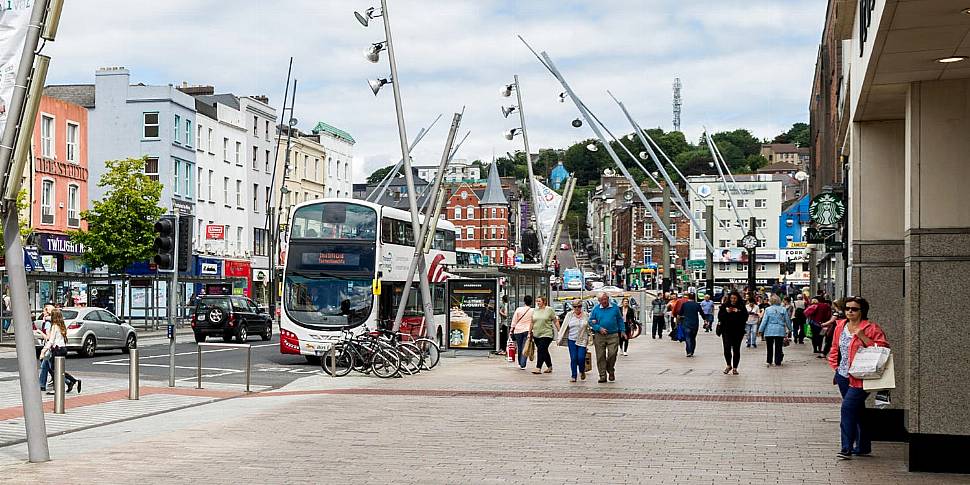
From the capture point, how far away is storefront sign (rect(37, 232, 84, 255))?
49438 mm

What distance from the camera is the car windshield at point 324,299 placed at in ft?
94.7

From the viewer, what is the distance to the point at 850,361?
39.4 feet

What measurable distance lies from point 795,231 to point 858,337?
68056 mm

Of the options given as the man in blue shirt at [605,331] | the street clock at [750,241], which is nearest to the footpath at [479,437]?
the man in blue shirt at [605,331]

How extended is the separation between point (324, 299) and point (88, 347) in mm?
6925

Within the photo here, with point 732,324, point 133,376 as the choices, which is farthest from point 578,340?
point 133,376

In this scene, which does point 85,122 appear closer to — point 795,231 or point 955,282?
point 795,231

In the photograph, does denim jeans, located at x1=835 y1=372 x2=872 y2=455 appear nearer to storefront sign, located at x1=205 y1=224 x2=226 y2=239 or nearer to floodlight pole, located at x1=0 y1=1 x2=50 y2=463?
floodlight pole, located at x1=0 y1=1 x2=50 y2=463

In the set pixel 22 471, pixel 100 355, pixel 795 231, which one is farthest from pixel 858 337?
pixel 795 231

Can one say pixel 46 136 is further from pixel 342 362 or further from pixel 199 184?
pixel 342 362

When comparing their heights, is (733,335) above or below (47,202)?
below

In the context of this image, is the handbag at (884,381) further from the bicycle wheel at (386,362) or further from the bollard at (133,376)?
the bicycle wheel at (386,362)

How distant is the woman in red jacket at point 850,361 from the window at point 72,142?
46811 mm

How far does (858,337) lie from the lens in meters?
12.0
